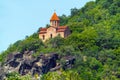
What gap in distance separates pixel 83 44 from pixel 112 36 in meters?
4.63

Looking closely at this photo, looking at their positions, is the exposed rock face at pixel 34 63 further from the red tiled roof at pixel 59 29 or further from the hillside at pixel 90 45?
the red tiled roof at pixel 59 29

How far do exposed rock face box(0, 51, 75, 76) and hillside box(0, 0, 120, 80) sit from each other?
0.68 m

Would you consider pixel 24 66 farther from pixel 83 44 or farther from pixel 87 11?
pixel 87 11

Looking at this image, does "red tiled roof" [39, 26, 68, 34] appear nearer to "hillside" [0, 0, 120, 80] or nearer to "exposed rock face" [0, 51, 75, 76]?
"hillside" [0, 0, 120, 80]

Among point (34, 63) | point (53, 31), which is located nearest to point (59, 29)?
point (53, 31)

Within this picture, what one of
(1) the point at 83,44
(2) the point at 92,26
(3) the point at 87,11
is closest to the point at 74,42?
(1) the point at 83,44

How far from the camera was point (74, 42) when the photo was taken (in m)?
117

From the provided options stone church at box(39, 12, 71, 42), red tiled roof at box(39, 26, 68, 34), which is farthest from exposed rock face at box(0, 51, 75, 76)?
red tiled roof at box(39, 26, 68, 34)

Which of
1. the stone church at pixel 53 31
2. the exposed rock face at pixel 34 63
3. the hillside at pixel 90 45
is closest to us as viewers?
the hillside at pixel 90 45

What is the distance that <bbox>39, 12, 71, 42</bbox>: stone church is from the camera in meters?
120

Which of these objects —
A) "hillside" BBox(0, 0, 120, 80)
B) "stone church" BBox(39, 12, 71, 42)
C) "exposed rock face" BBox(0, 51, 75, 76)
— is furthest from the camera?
"stone church" BBox(39, 12, 71, 42)

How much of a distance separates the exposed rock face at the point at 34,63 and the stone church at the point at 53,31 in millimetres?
4164

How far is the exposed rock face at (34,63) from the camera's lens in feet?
373

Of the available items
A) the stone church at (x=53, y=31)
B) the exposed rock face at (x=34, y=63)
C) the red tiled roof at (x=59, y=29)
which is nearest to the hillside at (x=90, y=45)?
the exposed rock face at (x=34, y=63)
